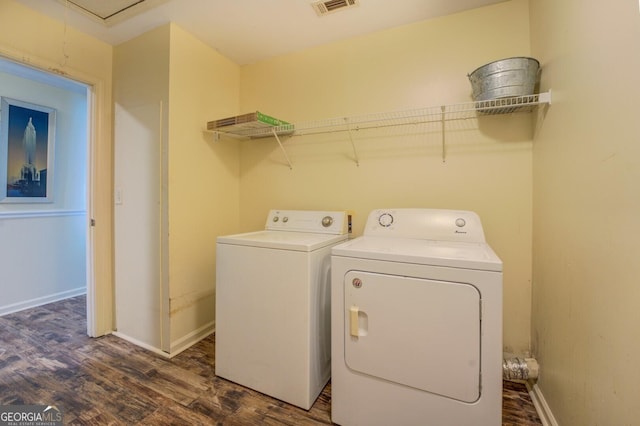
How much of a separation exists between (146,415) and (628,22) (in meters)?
2.40

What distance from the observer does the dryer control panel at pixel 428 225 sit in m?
1.50

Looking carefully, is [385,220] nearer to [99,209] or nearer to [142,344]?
[142,344]

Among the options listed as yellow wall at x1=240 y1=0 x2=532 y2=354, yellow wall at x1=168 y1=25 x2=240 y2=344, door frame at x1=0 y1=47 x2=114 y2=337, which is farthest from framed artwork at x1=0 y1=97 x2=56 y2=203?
yellow wall at x1=240 y1=0 x2=532 y2=354

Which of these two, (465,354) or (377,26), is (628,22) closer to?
(465,354)

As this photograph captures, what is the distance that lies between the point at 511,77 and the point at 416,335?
1.34 m

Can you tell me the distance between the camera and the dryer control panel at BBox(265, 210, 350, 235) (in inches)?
73.8

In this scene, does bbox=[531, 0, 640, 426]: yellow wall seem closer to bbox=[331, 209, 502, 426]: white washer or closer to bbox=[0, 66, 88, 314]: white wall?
bbox=[331, 209, 502, 426]: white washer

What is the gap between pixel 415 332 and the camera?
1126mm

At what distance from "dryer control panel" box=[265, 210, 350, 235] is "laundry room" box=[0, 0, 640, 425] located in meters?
0.15

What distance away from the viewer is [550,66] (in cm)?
132

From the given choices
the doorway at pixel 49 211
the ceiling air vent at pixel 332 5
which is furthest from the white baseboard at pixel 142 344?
the ceiling air vent at pixel 332 5

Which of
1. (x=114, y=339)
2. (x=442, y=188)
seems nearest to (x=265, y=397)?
(x=114, y=339)

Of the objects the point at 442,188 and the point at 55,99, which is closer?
Result: the point at 442,188

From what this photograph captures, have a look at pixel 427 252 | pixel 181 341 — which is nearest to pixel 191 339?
pixel 181 341
